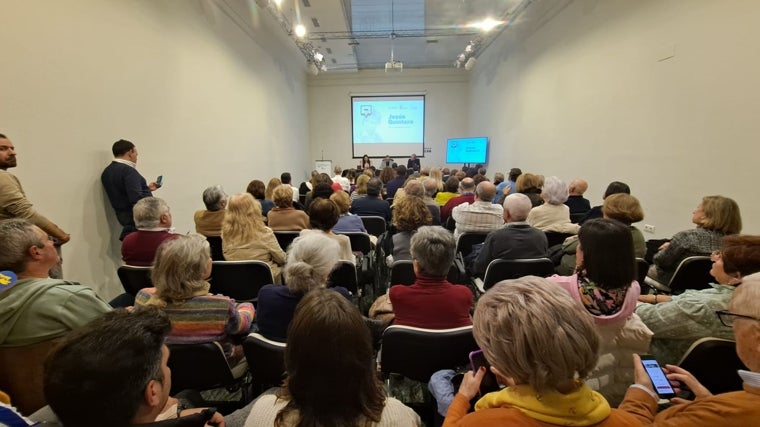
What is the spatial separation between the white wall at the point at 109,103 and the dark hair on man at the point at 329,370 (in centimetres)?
324

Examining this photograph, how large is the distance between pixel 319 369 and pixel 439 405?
636 millimetres

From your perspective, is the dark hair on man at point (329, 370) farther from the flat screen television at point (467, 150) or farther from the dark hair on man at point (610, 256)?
the flat screen television at point (467, 150)

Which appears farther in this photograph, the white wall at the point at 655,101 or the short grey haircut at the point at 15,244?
the white wall at the point at 655,101

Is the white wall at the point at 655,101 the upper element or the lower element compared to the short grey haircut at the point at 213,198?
upper

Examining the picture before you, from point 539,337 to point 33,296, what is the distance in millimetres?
1770

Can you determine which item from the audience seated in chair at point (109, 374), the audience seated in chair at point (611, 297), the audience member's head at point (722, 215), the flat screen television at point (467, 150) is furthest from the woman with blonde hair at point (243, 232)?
the flat screen television at point (467, 150)

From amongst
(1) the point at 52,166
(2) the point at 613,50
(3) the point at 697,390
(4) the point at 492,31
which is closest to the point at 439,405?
(3) the point at 697,390

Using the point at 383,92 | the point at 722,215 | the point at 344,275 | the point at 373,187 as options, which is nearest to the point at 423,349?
the point at 344,275

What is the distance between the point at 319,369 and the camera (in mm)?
821

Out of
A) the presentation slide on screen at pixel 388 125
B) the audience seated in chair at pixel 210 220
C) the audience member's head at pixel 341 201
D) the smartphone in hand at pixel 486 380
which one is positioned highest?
the presentation slide on screen at pixel 388 125

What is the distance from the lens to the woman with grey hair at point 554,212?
3.29 metres

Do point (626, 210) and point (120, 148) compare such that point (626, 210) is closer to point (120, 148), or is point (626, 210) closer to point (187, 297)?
point (187, 297)

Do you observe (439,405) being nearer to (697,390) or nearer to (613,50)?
(697,390)

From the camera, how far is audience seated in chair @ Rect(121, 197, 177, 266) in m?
2.46
